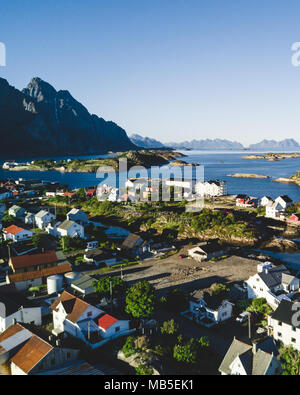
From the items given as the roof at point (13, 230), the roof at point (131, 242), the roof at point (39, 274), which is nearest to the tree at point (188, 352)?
the roof at point (39, 274)

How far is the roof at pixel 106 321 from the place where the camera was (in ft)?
44.5

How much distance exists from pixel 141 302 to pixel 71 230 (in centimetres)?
1499

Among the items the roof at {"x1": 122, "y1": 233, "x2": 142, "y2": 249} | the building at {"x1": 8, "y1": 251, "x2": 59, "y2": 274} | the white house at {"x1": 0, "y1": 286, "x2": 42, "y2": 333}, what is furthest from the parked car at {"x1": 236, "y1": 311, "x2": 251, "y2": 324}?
the building at {"x1": 8, "y1": 251, "x2": 59, "y2": 274}

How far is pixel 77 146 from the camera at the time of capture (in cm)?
19738

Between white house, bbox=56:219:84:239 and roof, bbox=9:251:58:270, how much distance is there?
635cm

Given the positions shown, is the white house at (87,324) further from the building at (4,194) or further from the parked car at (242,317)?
the building at (4,194)

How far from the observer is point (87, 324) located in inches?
539

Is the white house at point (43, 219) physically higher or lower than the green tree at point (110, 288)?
higher

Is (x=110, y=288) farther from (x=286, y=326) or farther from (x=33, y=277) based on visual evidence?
(x=286, y=326)

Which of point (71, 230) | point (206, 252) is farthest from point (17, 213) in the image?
point (206, 252)

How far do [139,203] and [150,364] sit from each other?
32.1m

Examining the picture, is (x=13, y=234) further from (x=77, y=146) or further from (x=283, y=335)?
(x=77, y=146)

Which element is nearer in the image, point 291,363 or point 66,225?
point 291,363

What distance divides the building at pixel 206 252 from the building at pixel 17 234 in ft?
44.9
